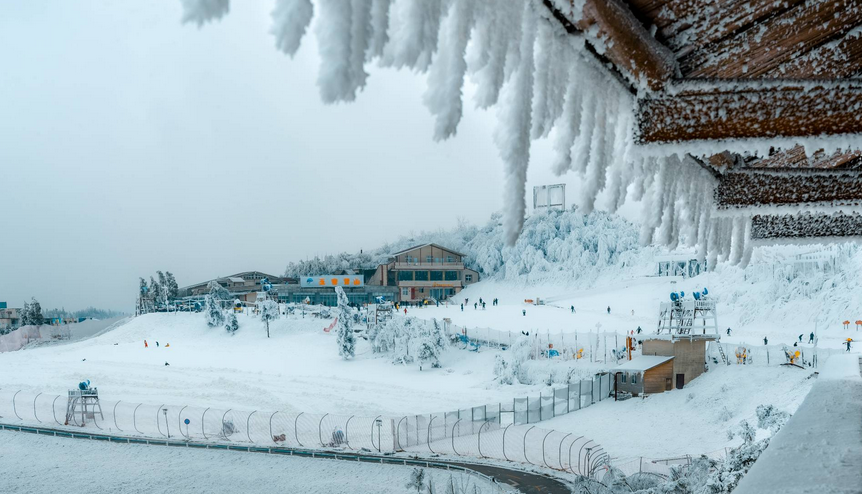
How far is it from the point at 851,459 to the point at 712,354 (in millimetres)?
24981

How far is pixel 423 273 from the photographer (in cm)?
5372

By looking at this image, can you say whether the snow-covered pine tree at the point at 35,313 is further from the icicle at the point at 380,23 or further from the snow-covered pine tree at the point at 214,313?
the icicle at the point at 380,23

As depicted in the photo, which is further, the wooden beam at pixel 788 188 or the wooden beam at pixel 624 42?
the wooden beam at pixel 788 188

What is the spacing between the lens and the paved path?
1225cm

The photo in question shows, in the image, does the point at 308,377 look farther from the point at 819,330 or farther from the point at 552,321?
the point at 819,330

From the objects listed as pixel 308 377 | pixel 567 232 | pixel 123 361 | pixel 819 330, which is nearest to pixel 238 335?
pixel 123 361

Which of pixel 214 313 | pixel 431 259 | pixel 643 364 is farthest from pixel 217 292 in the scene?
pixel 643 364

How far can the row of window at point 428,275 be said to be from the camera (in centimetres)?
5350

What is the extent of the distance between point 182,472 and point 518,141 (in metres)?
15.7

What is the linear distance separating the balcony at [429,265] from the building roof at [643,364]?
32.8 meters

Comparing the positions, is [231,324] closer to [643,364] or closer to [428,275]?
[428,275]

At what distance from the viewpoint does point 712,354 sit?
23875 millimetres

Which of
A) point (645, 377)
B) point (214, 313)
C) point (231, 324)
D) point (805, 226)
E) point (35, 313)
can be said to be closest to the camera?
point (805, 226)

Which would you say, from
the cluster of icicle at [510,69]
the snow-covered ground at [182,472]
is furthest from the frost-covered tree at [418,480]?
the cluster of icicle at [510,69]
